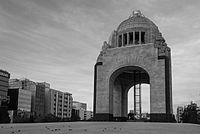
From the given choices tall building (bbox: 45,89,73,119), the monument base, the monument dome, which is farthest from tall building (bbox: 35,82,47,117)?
the monument base

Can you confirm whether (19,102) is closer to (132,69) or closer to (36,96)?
(36,96)

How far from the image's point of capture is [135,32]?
147ft

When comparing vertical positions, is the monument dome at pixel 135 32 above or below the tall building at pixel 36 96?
above

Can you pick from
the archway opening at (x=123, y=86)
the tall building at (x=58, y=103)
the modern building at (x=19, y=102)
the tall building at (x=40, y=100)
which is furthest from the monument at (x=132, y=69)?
the tall building at (x=58, y=103)

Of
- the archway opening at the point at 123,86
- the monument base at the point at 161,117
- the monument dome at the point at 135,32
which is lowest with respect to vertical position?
the monument base at the point at 161,117

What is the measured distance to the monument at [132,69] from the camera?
39344 mm

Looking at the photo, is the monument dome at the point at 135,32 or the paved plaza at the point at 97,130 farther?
the monument dome at the point at 135,32

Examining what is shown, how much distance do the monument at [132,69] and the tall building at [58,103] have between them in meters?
96.6

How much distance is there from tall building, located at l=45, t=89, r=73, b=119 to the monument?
9659 cm

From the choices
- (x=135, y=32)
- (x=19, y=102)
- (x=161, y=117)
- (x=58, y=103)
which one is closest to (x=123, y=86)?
(x=135, y=32)

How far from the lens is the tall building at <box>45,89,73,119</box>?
141m

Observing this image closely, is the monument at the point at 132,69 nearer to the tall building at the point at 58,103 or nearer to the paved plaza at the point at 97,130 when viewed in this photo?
the paved plaza at the point at 97,130

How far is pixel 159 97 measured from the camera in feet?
128

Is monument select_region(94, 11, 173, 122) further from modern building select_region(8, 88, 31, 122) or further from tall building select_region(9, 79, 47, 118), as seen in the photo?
tall building select_region(9, 79, 47, 118)
